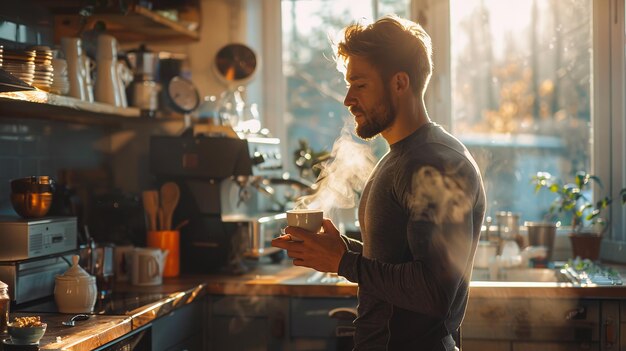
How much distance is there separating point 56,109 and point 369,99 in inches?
56.9

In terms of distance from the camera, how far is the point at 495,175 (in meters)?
3.91

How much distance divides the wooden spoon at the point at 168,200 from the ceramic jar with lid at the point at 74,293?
0.83 metres

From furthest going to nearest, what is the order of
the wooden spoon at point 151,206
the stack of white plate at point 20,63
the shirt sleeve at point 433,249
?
the wooden spoon at point 151,206, the stack of white plate at point 20,63, the shirt sleeve at point 433,249

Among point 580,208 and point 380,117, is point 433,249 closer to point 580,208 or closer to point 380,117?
point 380,117

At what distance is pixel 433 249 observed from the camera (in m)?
1.70

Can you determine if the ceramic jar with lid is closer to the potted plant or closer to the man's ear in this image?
the man's ear

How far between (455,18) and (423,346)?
2.40 metres

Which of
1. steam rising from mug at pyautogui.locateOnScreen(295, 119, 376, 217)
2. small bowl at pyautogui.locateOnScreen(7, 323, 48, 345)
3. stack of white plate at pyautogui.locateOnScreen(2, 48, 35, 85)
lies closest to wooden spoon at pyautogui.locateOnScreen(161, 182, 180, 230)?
steam rising from mug at pyautogui.locateOnScreen(295, 119, 376, 217)

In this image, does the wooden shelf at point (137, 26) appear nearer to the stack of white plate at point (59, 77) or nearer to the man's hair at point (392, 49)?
the stack of white plate at point (59, 77)

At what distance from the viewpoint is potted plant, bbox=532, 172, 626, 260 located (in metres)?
3.57

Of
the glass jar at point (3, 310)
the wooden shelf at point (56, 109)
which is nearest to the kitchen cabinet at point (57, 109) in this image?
the wooden shelf at point (56, 109)

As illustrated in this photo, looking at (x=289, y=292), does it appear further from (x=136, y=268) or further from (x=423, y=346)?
(x=423, y=346)

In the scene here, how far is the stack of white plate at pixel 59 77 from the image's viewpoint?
2719 millimetres

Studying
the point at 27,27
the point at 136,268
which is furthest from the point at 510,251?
the point at 27,27
